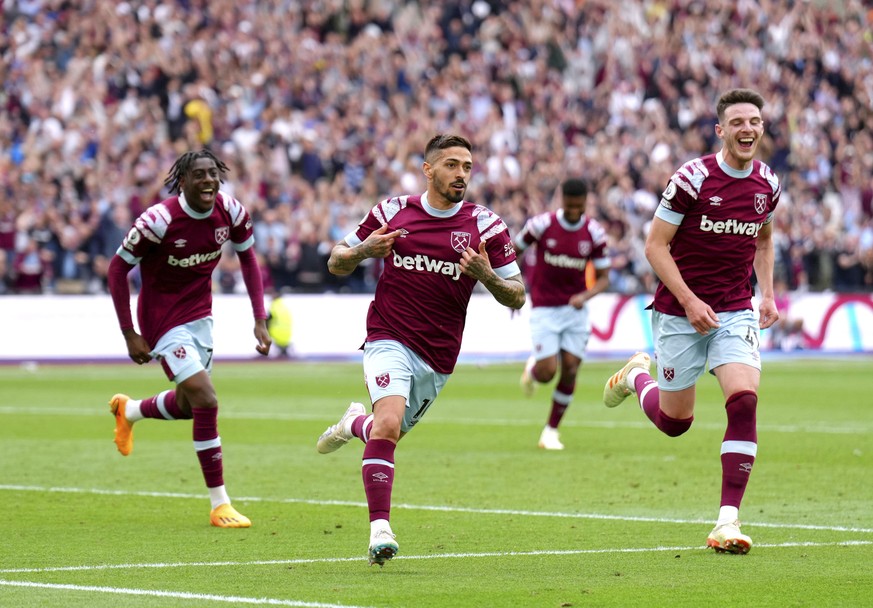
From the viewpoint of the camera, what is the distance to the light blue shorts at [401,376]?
28.9 feet

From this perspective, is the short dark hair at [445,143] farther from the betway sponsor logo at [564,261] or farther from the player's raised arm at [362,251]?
the betway sponsor logo at [564,261]

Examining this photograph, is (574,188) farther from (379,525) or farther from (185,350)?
(379,525)

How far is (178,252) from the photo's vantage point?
36.2 feet

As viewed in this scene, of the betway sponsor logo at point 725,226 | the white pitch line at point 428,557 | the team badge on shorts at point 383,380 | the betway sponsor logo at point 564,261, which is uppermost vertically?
the betway sponsor logo at point 725,226

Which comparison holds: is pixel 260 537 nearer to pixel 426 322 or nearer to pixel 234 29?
pixel 426 322

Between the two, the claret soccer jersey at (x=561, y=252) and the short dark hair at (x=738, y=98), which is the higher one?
the short dark hair at (x=738, y=98)

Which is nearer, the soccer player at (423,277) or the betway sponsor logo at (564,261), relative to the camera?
the soccer player at (423,277)

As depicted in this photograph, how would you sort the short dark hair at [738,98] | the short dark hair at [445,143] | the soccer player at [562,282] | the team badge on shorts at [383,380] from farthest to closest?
the soccer player at [562,282] → the short dark hair at [738,98] → the short dark hair at [445,143] → the team badge on shorts at [383,380]

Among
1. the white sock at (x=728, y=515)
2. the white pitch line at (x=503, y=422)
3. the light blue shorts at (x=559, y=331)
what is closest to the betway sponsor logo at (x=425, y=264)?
the white sock at (x=728, y=515)

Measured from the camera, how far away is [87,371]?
91.4 feet

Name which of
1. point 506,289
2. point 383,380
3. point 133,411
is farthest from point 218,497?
point 506,289

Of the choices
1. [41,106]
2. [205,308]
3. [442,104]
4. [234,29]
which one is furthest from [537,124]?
[205,308]

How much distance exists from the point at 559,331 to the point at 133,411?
19.6 feet

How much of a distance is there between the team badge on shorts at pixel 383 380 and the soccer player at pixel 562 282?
7.76 meters
